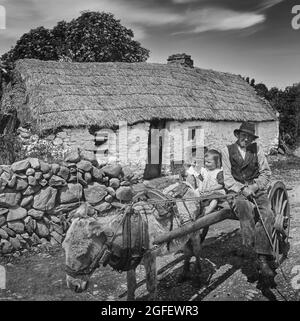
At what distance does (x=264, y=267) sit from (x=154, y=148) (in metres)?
9.71

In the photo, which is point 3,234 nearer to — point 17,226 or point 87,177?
point 17,226

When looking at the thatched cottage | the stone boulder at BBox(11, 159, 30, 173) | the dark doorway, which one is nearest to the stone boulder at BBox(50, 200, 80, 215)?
the stone boulder at BBox(11, 159, 30, 173)

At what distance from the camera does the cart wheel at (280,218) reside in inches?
220

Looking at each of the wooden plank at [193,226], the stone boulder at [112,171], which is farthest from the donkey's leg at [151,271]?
the stone boulder at [112,171]

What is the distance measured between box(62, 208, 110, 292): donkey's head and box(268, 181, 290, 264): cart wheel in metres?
2.67

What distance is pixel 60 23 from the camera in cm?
2506

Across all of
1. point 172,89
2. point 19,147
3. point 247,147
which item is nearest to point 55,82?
point 19,147

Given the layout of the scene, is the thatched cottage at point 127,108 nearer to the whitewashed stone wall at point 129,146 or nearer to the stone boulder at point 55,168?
the whitewashed stone wall at point 129,146

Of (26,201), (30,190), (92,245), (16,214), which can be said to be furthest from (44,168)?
(92,245)

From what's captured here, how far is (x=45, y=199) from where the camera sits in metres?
7.56

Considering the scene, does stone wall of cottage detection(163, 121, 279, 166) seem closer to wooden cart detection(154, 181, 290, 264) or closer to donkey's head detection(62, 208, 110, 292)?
wooden cart detection(154, 181, 290, 264)

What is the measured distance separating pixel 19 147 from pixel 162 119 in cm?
539

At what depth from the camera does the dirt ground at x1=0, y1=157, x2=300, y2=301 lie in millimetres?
5445
